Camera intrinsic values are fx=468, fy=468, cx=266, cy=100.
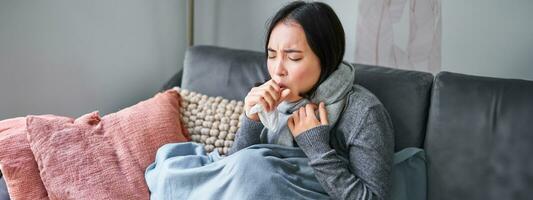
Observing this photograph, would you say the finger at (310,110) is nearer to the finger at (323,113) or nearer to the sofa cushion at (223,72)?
the finger at (323,113)

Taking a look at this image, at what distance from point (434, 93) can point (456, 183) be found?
26 cm

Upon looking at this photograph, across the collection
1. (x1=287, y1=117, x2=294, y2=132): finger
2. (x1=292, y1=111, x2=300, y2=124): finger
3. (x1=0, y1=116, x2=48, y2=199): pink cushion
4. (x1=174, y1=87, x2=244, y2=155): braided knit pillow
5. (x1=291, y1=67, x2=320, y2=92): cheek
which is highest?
(x1=291, y1=67, x2=320, y2=92): cheek

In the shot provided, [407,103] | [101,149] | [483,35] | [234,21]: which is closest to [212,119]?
[101,149]

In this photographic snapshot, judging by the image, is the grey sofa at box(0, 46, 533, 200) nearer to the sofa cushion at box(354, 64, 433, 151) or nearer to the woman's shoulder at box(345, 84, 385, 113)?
the sofa cushion at box(354, 64, 433, 151)

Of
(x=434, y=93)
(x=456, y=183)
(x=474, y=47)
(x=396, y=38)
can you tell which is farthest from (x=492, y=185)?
(x=396, y=38)

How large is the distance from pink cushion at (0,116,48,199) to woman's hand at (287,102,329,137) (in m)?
0.68

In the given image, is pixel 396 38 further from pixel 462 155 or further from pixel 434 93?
pixel 462 155

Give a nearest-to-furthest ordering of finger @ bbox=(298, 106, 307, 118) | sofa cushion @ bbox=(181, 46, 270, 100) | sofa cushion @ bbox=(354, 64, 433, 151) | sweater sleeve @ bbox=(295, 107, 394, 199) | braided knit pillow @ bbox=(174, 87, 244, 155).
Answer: sweater sleeve @ bbox=(295, 107, 394, 199) → finger @ bbox=(298, 106, 307, 118) → sofa cushion @ bbox=(354, 64, 433, 151) → braided knit pillow @ bbox=(174, 87, 244, 155) → sofa cushion @ bbox=(181, 46, 270, 100)

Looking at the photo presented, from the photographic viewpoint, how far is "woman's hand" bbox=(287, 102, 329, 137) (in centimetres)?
116

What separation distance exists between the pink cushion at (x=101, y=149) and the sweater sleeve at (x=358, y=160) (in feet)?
1.62

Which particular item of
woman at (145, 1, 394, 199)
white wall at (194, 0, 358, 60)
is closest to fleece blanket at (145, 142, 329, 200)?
woman at (145, 1, 394, 199)

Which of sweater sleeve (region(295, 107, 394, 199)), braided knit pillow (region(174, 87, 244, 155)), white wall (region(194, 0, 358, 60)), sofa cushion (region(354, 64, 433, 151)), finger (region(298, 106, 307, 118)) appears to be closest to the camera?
sweater sleeve (region(295, 107, 394, 199))

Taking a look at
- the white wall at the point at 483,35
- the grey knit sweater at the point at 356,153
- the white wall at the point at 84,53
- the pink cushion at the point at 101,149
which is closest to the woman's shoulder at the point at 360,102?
the grey knit sweater at the point at 356,153

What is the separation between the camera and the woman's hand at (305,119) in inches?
45.8
